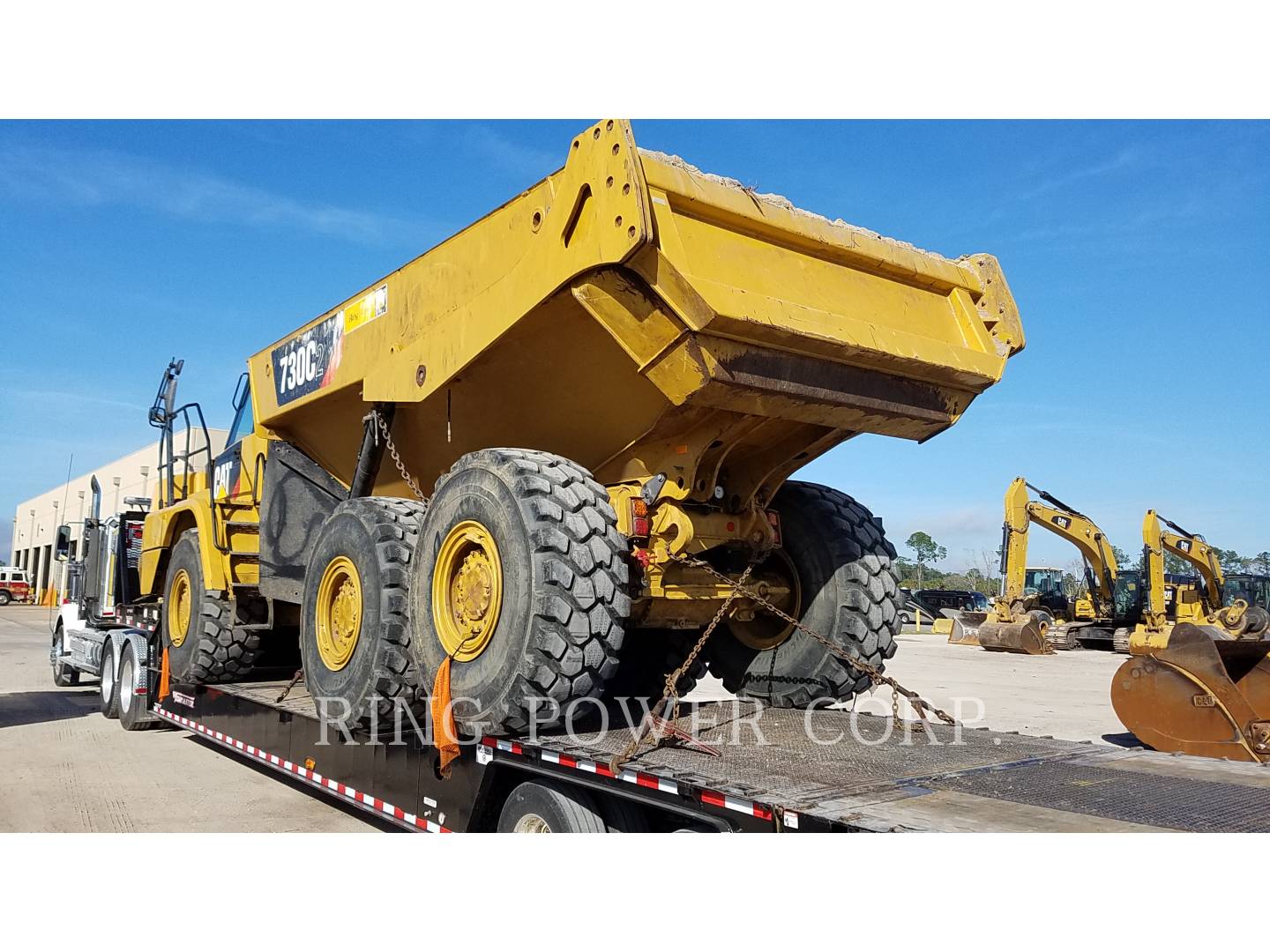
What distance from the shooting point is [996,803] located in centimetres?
363

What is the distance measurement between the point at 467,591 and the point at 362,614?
89 centimetres

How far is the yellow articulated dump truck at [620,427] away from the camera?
183 inches

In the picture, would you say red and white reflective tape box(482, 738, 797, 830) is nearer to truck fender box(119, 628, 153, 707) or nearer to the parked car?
truck fender box(119, 628, 153, 707)

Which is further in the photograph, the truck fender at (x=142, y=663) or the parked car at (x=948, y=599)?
the parked car at (x=948, y=599)

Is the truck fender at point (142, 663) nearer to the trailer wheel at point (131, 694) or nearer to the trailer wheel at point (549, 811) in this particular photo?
the trailer wheel at point (131, 694)

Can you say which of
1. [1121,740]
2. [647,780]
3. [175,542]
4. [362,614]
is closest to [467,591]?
[362,614]

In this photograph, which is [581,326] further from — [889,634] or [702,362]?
[889,634]

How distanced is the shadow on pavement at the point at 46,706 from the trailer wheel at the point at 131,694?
53.0 inches

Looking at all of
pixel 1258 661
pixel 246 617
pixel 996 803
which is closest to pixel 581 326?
pixel 996 803

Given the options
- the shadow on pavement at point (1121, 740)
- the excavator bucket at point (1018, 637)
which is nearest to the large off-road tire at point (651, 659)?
the shadow on pavement at point (1121, 740)

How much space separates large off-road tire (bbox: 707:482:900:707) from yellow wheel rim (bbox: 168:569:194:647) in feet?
17.6

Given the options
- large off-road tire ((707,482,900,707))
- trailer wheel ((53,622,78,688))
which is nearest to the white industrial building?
trailer wheel ((53,622,78,688))

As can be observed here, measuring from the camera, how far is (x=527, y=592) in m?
4.60

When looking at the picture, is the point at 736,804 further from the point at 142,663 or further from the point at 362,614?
the point at 142,663
